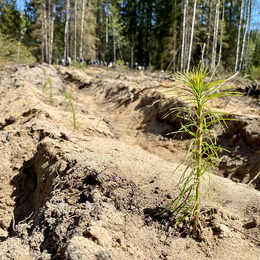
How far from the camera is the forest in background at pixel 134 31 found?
1973 cm

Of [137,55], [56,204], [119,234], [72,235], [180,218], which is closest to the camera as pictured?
[72,235]

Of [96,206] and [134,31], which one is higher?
[134,31]

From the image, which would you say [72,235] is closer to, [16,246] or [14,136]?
[16,246]

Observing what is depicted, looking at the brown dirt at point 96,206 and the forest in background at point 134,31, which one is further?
the forest in background at point 134,31

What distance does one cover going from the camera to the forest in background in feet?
64.7

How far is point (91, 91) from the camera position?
465 inches

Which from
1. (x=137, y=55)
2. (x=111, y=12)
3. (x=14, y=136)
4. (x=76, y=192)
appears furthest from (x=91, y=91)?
(x=137, y=55)

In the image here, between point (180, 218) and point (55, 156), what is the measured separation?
157 cm

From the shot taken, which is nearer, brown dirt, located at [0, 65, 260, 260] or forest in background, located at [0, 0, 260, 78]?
brown dirt, located at [0, 65, 260, 260]

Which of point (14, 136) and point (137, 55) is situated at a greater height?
point (137, 55)

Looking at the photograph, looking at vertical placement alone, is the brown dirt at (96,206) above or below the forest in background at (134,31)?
Answer: below

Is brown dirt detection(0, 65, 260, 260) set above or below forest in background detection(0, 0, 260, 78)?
below

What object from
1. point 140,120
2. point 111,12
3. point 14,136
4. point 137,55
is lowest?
point 140,120

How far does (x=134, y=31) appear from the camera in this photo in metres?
31.4
